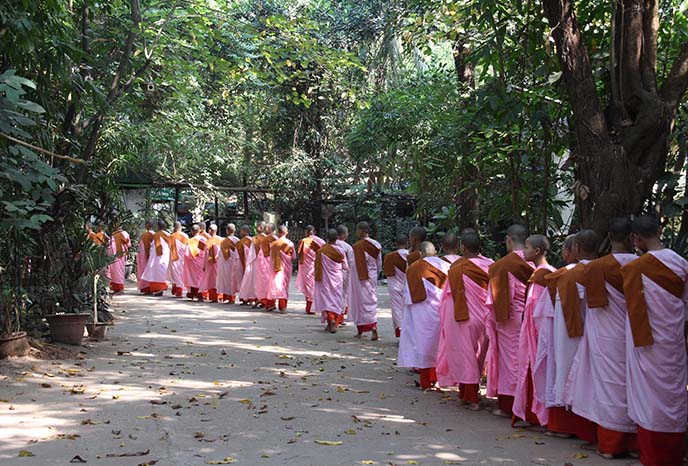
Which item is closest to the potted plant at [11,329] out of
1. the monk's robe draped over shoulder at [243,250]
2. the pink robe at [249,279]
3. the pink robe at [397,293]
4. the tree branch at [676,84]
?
the pink robe at [397,293]

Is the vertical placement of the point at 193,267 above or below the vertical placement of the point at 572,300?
above

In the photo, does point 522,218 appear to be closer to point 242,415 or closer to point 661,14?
point 661,14

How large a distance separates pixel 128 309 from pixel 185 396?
8.80m

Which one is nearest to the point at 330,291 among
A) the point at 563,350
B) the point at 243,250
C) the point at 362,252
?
the point at 362,252

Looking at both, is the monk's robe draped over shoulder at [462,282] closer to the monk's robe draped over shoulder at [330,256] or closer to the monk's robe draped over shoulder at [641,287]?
the monk's robe draped over shoulder at [641,287]

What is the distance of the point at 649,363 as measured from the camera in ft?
18.4

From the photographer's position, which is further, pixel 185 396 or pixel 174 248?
pixel 174 248

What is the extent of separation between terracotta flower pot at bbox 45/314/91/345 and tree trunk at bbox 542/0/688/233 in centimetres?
683

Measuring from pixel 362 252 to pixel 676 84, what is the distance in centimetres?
661

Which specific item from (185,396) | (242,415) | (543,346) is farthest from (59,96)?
(543,346)

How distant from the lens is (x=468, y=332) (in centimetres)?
764

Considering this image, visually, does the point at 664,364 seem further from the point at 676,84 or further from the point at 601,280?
the point at 676,84

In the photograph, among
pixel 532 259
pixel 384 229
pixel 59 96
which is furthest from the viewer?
pixel 384 229

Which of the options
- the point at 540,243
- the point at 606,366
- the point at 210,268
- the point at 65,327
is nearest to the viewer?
the point at 606,366
